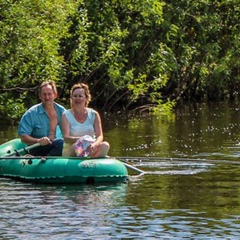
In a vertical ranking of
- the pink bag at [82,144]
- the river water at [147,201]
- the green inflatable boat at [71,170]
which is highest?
the pink bag at [82,144]

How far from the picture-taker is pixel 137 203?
483 inches

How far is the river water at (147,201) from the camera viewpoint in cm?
1062

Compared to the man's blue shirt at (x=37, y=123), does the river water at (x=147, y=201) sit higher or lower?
lower

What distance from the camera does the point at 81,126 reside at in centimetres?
1405

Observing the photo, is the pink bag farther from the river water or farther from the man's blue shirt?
the man's blue shirt

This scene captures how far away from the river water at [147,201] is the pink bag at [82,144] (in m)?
0.48

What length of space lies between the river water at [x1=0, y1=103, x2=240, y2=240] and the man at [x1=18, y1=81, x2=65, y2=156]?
620mm

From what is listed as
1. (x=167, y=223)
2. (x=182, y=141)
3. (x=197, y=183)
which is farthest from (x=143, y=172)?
(x=182, y=141)

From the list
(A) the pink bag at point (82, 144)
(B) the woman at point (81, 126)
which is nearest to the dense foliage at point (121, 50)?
(B) the woman at point (81, 126)

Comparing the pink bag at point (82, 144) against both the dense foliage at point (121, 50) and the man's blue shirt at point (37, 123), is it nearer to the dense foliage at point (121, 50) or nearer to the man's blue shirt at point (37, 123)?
the man's blue shirt at point (37, 123)

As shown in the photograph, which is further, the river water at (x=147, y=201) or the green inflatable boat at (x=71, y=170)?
the green inflatable boat at (x=71, y=170)

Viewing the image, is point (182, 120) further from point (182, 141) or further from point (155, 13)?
point (182, 141)

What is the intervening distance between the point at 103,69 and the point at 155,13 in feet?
6.56

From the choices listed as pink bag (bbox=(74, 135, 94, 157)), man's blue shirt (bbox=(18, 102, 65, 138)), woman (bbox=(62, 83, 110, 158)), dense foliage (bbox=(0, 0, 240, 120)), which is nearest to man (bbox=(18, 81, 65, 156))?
man's blue shirt (bbox=(18, 102, 65, 138))
